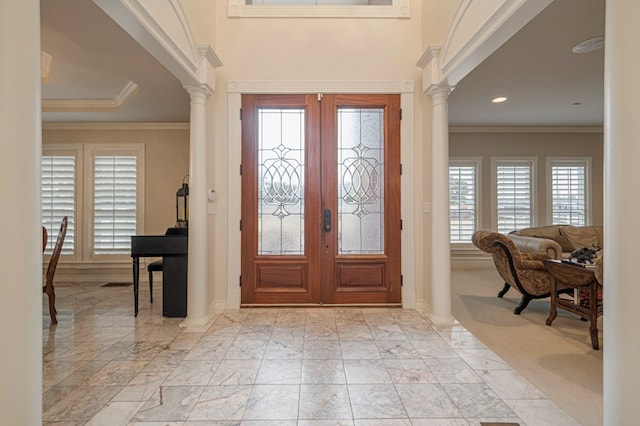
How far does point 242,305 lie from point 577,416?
3209 millimetres

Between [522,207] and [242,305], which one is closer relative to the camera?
[242,305]

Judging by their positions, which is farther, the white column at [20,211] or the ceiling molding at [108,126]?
the ceiling molding at [108,126]

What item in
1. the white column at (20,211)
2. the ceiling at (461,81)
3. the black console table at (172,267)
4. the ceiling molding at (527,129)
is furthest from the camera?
the ceiling molding at (527,129)

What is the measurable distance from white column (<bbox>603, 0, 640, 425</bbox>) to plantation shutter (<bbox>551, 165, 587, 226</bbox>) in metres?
6.70

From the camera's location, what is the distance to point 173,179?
5.96 m

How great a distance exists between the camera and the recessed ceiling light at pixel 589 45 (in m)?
3.50

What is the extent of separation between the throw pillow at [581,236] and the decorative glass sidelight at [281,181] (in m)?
4.96

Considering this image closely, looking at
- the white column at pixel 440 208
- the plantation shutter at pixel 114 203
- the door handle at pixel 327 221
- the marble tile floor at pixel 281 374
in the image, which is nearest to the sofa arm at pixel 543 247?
the white column at pixel 440 208

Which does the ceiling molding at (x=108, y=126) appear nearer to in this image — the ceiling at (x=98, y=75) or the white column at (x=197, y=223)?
the ceiling at (x=98, y=75)

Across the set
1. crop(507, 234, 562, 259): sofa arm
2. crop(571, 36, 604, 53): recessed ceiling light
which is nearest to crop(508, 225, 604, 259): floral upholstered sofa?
crop(507, 234, 562, 259): sofa arm

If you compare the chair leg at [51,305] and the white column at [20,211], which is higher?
the white column at [20,211]

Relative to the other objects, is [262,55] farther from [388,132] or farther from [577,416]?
[577,416]

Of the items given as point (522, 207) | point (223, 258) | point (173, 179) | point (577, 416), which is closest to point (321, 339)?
point (223, 258)

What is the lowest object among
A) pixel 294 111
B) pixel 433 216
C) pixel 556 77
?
pixel 433 216
